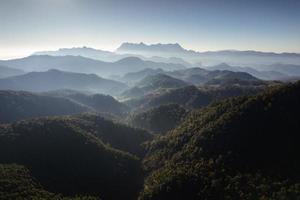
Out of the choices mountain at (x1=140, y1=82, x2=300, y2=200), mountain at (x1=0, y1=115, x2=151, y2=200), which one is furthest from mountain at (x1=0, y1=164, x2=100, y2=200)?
mountain at (x1=140, y1=82, x2=300, y2=200)

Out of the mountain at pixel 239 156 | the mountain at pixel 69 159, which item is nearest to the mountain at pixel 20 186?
the mountain at pixel 69 159

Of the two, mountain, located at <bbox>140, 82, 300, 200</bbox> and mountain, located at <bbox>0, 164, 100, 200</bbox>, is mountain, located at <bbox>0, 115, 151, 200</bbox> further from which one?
mountain, located at <bbox>140, 82, 300, 200</bbox>

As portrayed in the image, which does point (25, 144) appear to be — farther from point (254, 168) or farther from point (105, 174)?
point (254, 168)

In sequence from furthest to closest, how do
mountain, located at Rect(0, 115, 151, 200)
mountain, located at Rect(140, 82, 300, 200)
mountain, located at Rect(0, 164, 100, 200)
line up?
mountain, located at Rect(0, 115, 151, 200) → mountain, located at Rect(0, 164, 100, 200) → mountain, located at Rect(140, 82, 300, 200)

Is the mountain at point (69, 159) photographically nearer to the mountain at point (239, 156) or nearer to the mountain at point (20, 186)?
the mountain at point (20, 186)

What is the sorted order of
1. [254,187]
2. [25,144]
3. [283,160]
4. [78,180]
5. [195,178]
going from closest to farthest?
[254,187] < [283,160] < [195,178] < [78,180] < [25,144]

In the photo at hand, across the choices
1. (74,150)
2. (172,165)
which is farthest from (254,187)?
(74,150)
